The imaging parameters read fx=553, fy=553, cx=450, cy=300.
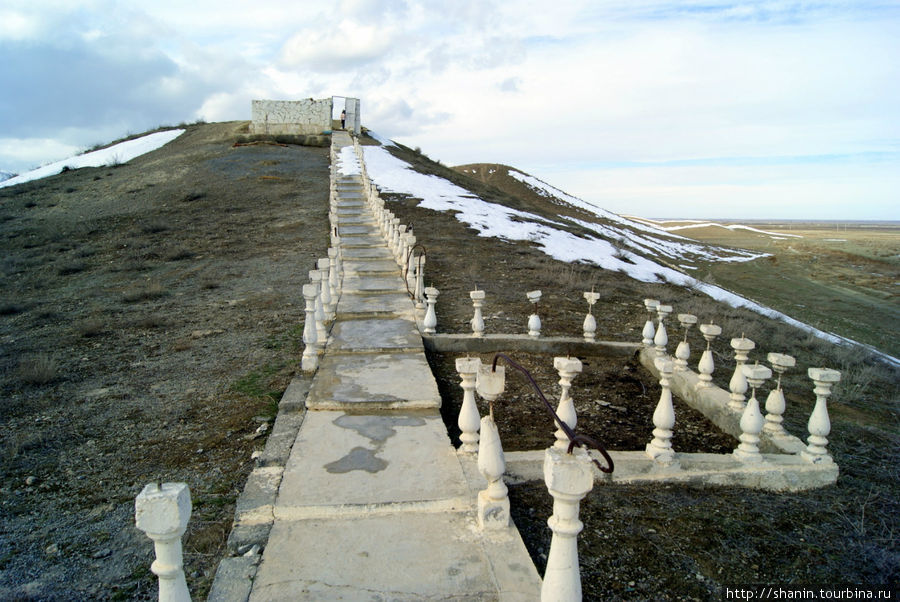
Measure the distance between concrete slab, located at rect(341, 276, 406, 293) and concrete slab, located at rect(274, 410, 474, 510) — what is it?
15.4 feet

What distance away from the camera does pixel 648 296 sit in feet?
39.5

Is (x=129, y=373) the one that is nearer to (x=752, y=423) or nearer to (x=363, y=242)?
(x=752, y=423)

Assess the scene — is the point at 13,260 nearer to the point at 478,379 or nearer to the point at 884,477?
the point at 478,379

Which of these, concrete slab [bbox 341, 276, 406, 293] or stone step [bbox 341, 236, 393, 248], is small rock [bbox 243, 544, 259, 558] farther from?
stone step [bbox 341, 236, 393, 248]

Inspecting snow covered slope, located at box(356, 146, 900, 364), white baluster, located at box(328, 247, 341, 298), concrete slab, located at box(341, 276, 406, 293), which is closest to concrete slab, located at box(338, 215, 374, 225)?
snow covered slope, located at box(356, 146, 900, 364)

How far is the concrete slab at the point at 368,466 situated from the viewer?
3.43 metres

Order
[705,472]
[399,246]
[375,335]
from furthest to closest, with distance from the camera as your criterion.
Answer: [399,246] → [375,335] → [705,472]

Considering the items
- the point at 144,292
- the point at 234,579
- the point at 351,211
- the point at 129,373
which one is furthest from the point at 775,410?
the point at 351,211

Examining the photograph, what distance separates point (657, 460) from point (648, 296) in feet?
27.9

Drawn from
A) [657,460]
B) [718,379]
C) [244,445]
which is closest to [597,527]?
[657,460]

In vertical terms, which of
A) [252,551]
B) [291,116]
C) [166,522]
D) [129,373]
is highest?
[291,116]

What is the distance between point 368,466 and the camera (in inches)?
153

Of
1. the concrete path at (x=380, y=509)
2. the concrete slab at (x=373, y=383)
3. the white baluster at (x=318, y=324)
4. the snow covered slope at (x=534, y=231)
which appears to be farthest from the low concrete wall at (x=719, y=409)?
the snow covered slope at (x=534, y=231)

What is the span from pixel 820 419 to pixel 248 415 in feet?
15.6
